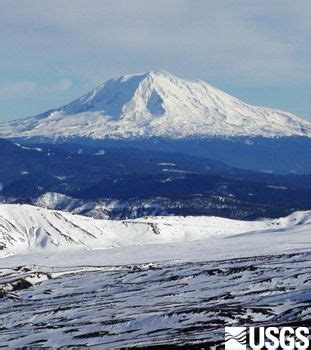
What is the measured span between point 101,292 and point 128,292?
23.5 ft

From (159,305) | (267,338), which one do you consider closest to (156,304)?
(159,305)

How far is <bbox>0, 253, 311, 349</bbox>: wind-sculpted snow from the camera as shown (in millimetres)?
120625

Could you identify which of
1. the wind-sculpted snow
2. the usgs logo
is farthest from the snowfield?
Answer: the usgs logo

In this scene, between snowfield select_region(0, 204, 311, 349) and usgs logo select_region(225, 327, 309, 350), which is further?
snowfield select_region(0, 204, 311, 349)

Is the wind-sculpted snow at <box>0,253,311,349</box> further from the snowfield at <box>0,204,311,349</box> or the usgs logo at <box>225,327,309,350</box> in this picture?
the usgs logo at <box>225,327,309,350</box>

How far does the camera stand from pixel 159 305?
147625 millimetres

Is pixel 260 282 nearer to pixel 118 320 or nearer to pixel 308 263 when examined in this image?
pixel 308 263

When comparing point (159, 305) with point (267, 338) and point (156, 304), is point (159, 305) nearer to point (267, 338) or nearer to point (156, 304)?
point (156, 304)

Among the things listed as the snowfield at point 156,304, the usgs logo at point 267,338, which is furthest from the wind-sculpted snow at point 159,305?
the usgs logo at point 267,338

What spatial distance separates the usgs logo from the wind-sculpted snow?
8.48 ft

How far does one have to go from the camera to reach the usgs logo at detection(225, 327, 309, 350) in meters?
97.7

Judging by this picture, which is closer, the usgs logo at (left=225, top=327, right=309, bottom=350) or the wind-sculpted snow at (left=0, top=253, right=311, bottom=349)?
the usgs logo at (left=225, top=327, right=309, bottom=350)

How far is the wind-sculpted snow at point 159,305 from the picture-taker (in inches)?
4749

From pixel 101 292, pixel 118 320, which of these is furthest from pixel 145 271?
pixel 118 320
